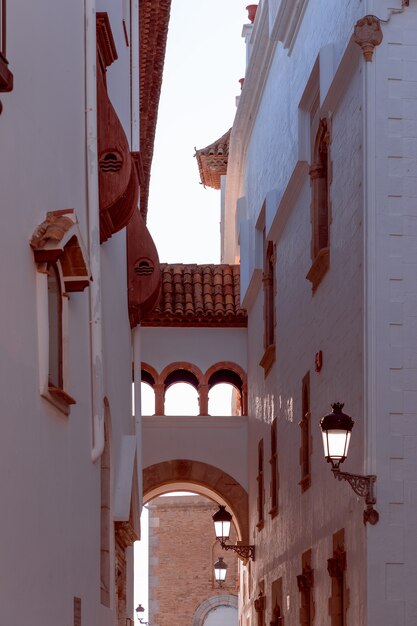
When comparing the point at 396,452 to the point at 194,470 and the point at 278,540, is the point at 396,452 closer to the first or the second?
the point at 278,540

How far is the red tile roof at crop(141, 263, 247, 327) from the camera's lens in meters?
31.2

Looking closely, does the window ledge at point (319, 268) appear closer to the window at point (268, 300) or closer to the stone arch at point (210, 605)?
the window at point (268, 300)

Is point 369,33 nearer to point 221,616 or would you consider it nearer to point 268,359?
point 268,359

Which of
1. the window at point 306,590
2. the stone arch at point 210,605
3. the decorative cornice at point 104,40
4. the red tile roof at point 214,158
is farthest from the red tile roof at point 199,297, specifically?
the stone arch at point 210,605

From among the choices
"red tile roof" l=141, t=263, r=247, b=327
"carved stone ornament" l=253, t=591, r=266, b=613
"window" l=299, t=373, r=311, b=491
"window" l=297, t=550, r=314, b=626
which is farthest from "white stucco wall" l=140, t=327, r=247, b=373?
"window" l=297, t=550, r=314, b=626

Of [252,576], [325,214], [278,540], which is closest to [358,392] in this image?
[325,214]

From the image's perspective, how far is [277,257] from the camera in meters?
25.2

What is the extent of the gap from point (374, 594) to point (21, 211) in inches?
287

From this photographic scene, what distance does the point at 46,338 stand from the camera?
31.8ft

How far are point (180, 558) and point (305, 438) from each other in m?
29.1

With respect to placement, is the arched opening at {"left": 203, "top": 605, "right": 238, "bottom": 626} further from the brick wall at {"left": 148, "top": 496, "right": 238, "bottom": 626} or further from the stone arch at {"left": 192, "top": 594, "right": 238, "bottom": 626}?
the brick wall at {"left": 148, "top": 496, "right": 238, "bottom": 626}

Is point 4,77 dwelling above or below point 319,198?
below

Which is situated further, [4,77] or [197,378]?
[197,378]

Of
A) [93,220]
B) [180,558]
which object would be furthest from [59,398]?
[180,558]
